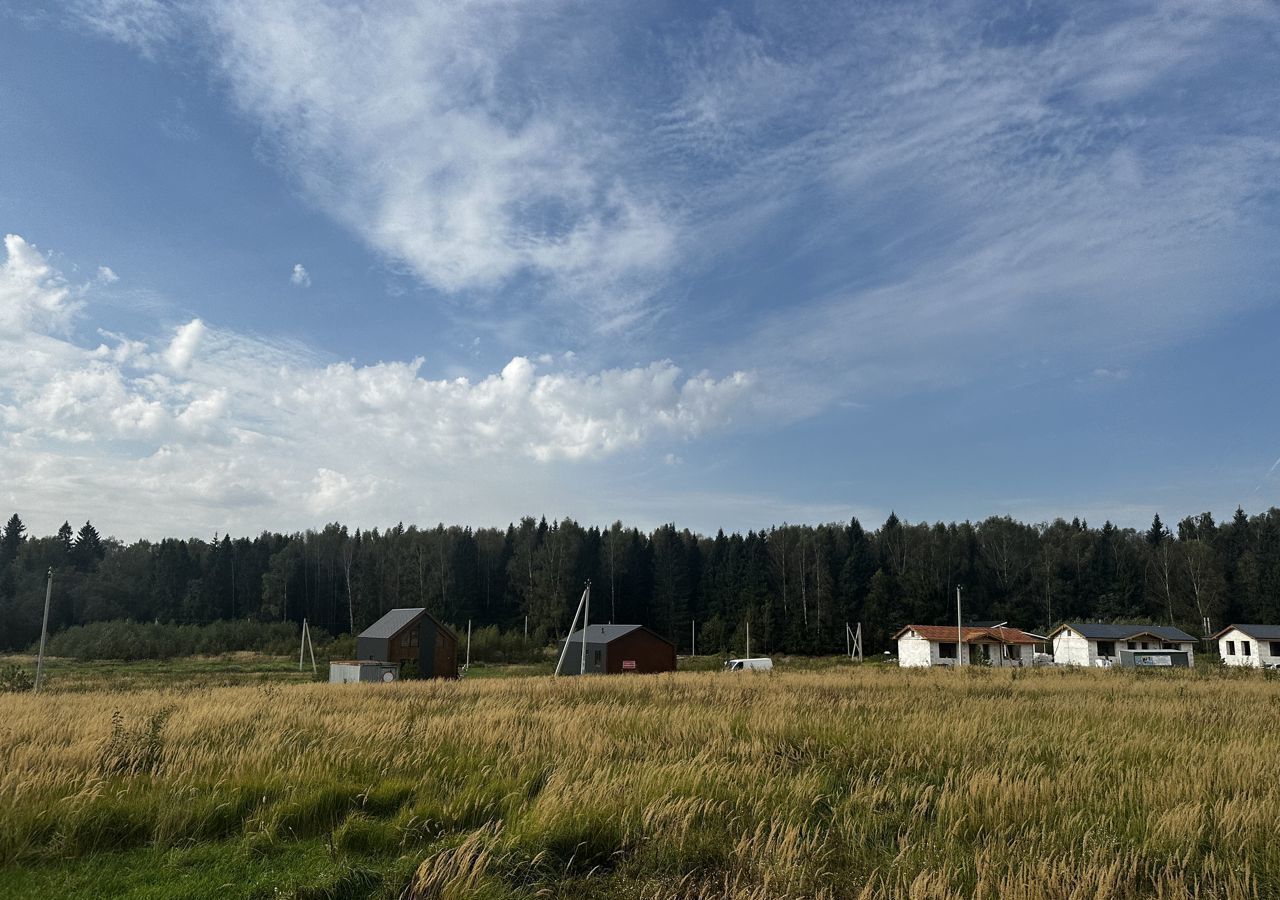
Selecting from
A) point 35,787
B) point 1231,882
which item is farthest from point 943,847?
point 35,787

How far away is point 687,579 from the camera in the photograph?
99.2m

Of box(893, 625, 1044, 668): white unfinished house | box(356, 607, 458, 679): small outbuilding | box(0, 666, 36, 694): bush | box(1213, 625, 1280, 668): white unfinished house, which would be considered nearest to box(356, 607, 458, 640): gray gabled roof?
box(356, 607, 458, 679): small outbuilding

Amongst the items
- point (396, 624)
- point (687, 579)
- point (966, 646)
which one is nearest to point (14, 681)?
point (396, 624)

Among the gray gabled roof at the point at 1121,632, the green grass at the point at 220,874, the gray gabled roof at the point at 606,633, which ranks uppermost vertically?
the green grass at the point at 220,874

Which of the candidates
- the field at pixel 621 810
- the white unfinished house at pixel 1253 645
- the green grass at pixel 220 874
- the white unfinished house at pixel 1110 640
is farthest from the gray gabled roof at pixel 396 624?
the white unfinished house at pixel 1253 645

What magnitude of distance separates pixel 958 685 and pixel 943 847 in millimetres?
23760

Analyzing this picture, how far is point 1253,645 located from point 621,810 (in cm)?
8165

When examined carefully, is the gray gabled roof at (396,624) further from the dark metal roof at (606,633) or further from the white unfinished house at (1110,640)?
the white unfinished house at (1110,640)

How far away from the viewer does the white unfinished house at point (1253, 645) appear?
6619cm

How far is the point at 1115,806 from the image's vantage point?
7504 mm

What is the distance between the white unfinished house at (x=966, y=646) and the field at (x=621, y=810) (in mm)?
60899

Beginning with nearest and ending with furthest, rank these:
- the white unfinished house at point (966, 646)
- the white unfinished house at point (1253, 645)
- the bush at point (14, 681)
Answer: the bush at point (14, 681) → the white unfinished house at point (1253, 645) → the white unfinished house at point (966, 646)

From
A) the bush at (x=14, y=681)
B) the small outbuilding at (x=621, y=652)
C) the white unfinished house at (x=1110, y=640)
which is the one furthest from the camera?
the white unfinished house at (x=1110, y=640)

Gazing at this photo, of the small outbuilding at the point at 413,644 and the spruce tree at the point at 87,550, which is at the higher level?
the spruce tree at the point at 87,550
